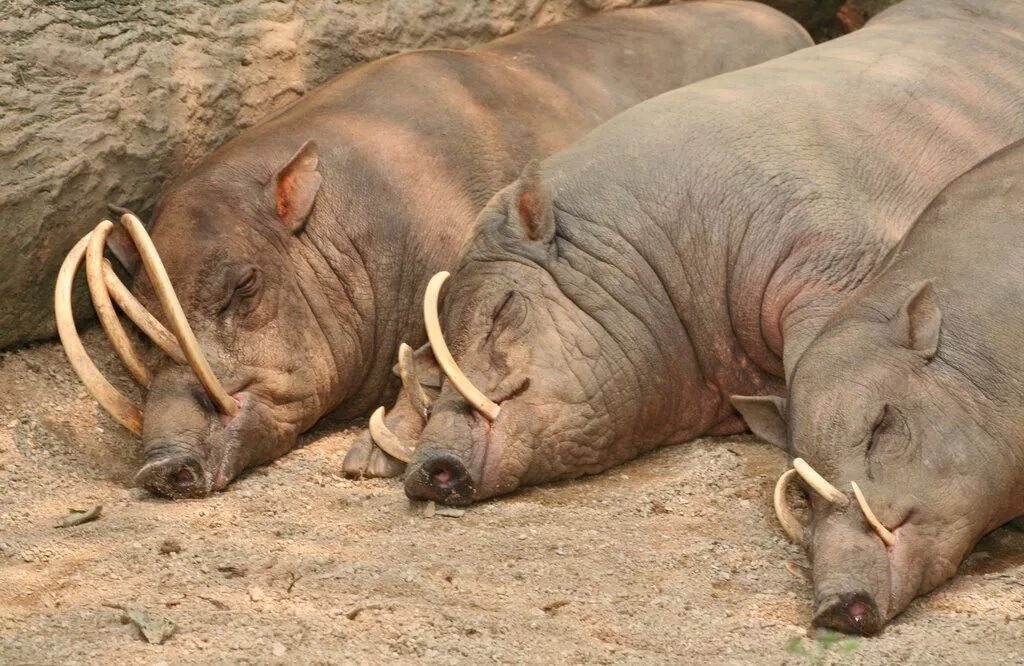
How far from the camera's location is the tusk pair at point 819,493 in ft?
15.8

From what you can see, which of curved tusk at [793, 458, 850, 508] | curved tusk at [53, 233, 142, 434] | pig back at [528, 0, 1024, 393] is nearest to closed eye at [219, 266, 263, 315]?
curved tusk at [53, 233, 142, 434]

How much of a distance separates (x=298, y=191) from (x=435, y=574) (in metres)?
2.25

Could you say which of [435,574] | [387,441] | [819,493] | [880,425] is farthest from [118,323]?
[880,425]

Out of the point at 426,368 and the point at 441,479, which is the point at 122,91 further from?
the point at 441,479

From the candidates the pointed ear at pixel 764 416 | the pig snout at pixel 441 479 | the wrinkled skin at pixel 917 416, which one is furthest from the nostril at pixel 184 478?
the wrinkled skin at pixel 917 416

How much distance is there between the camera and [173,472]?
5.96 meters

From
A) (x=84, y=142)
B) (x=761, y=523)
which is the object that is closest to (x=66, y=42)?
(x=84, y=142)

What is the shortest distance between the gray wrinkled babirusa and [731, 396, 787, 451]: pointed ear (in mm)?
202

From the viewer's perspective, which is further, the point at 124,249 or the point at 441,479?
the point at 124,249

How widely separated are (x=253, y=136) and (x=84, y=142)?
2.39 feet

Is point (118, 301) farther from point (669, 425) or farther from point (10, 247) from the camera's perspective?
point (669, 425)

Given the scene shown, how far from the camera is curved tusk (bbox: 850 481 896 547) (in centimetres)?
480

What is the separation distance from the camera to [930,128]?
6.81 meters

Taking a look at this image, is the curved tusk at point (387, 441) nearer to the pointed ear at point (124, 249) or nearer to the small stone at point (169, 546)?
the small stone at point (169, 546)
